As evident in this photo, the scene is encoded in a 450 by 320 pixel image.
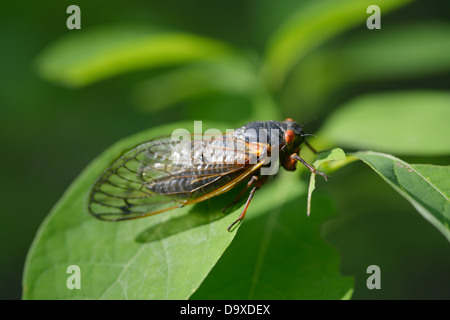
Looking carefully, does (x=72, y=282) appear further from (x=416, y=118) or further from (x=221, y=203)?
(x=416, y=118)

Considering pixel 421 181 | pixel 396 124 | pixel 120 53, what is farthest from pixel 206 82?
pixel 421 181

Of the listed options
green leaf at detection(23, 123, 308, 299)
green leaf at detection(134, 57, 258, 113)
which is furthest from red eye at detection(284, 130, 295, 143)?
green leaf at detection(134, 57, 258, 113)

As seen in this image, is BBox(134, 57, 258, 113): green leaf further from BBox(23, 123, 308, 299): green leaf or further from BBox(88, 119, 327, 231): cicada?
BBox(23, 123, 308, 299): green leaf

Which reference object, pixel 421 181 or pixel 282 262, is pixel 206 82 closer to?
pixel 282 262

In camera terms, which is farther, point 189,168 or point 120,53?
point 120,53

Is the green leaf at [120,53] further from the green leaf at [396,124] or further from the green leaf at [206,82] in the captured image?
the green leaf at [396,124]

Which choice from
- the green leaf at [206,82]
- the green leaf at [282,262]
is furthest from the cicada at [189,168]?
the green leaf at [206,82]
